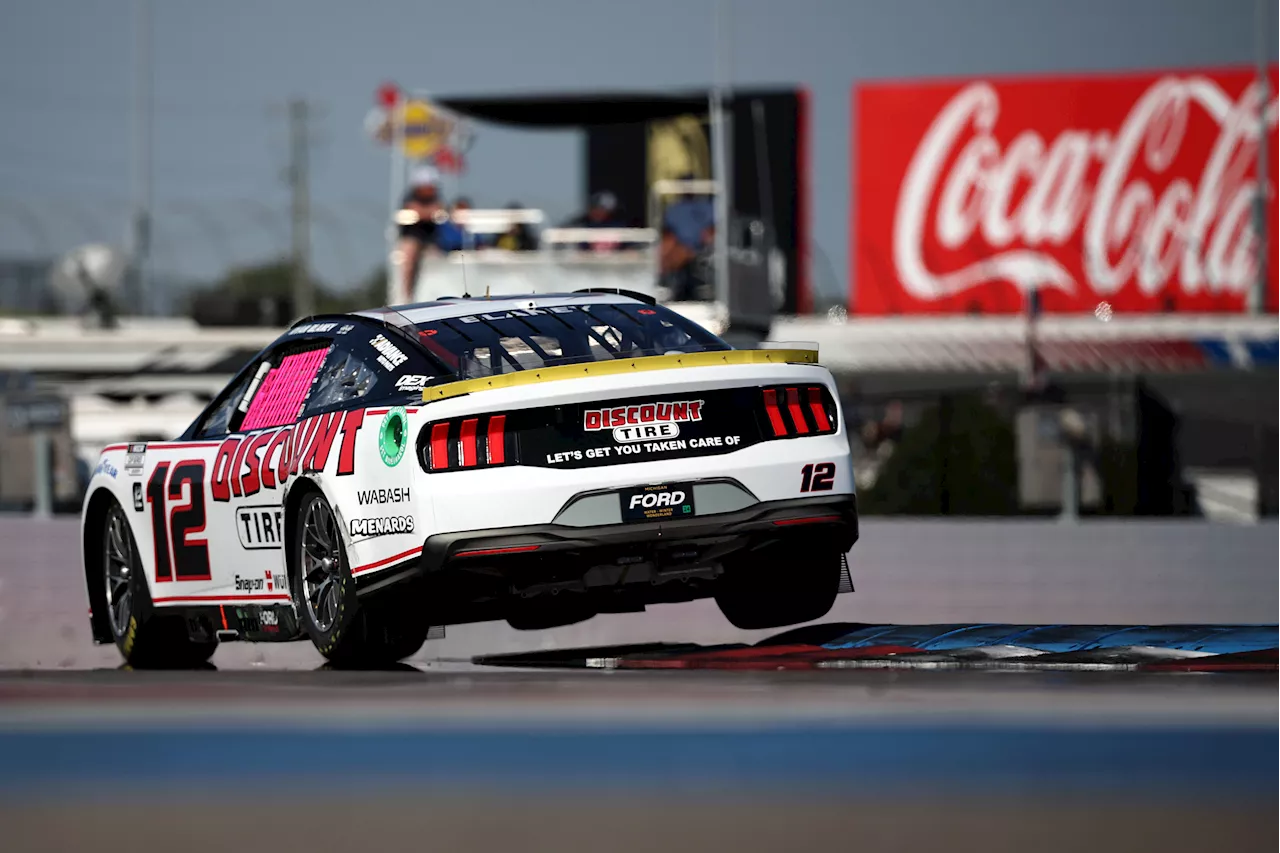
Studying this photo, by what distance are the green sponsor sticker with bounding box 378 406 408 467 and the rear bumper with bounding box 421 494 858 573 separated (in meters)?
0.32

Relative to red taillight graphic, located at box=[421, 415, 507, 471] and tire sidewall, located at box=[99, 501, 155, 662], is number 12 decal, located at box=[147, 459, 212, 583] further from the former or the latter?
red taillight graphic, located at box=[421, 415, 507, 471]

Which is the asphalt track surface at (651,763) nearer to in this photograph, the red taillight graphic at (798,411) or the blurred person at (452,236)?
the red taillight graphic at (798,411)

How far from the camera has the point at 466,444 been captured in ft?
24.4

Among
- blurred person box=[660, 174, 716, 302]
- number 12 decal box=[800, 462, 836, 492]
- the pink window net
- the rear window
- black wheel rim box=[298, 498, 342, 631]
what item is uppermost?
blurred person box=[660, 174, 716, 302]

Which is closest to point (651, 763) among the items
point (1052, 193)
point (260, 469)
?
point (260, 469)

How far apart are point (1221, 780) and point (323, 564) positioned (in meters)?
4.28

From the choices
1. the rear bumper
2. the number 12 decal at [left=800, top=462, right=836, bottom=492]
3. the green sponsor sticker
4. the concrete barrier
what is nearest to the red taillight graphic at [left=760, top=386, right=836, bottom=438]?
the number 12 decal at [left=800, top=462, right=836, bottom=492]

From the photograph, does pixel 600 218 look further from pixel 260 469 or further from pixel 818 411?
pixel 818 411

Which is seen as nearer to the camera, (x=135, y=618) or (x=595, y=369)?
(x=595, y=369)

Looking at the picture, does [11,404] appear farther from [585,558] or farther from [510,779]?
[510,779]

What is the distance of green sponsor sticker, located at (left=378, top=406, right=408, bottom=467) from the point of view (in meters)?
7.49

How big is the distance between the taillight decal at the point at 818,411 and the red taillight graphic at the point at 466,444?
1102mm

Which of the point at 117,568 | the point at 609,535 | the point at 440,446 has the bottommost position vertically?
the point at 117,568

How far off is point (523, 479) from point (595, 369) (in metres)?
0.44
